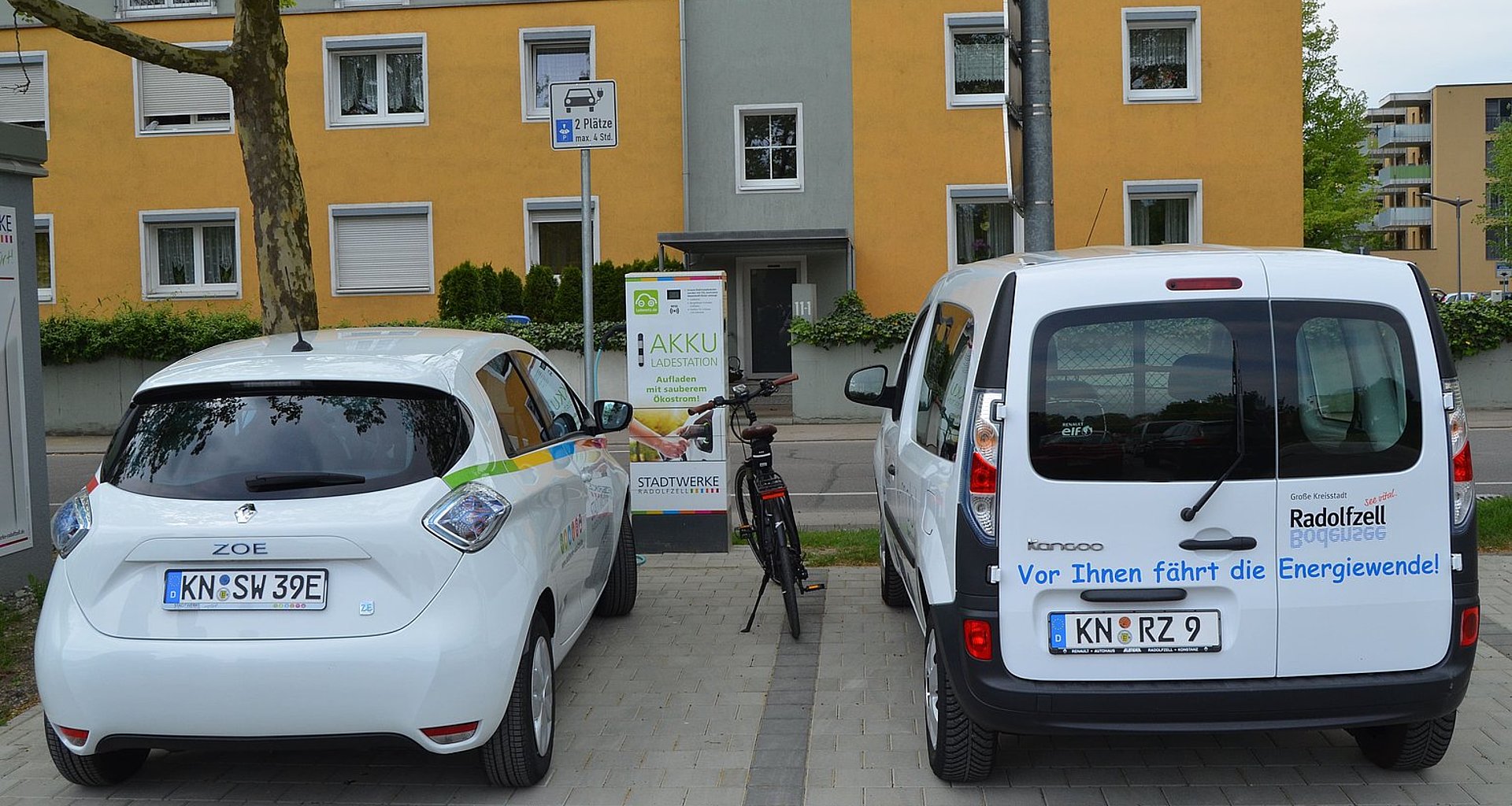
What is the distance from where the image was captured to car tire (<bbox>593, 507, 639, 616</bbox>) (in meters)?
7.01

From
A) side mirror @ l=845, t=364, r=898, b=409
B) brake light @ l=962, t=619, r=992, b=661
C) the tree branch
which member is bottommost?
brake light @ l=962, t=619, r=992, b=661

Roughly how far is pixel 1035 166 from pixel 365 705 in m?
5.22

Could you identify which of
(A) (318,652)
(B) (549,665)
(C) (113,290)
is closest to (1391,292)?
(B) (549,665)

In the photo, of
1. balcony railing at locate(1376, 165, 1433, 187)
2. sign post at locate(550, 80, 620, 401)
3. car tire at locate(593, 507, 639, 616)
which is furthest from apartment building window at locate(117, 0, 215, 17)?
balcony railing at locate(1376, 165, 1433, 187)

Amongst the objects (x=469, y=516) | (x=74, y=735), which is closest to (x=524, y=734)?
(x=469, y=516)

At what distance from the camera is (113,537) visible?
416cm

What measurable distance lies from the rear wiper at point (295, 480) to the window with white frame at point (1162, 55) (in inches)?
797

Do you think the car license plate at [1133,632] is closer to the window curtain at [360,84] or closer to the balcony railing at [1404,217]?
the window curtain at [360,84]

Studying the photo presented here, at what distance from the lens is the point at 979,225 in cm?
2266

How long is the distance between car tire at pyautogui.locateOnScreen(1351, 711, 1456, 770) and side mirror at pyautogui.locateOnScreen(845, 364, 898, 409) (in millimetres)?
2736

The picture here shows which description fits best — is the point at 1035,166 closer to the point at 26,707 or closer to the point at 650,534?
the point at 650,534

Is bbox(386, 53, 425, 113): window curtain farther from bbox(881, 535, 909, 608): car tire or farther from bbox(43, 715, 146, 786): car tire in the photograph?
bbox(43, 715, 146, 786): car tire

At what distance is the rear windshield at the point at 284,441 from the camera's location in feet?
14.1

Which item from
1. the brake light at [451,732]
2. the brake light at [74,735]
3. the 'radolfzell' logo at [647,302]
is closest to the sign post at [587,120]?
the 'radolfzell' logo at [647,302]
